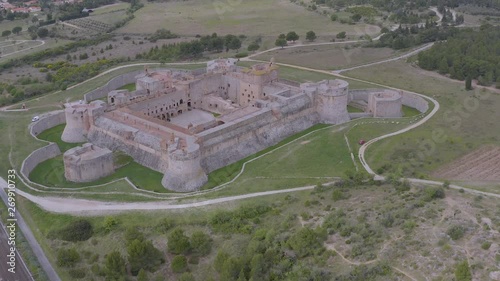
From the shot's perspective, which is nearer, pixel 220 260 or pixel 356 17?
pixel 220 260

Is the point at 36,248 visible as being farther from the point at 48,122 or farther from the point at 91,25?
the point at 91,25

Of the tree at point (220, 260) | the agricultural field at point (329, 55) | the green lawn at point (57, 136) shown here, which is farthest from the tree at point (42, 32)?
the tree at point (220, 260)

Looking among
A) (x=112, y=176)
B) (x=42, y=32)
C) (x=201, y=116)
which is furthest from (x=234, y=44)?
(x=112, y=176)

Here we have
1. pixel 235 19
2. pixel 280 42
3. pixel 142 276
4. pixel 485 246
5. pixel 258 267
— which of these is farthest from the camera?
pixel 235 19

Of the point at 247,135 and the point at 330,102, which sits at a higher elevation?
the point at 330,102

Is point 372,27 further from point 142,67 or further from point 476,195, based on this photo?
point 476,195

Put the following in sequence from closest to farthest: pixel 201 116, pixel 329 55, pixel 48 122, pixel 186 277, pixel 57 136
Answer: pixel 186 277 → pixel 57 136 → pixel 48 122 → pixel 201 116 → pixel 329 55
